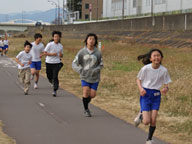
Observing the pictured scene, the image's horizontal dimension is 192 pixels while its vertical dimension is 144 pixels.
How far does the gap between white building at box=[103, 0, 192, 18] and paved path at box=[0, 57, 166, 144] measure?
44.7m

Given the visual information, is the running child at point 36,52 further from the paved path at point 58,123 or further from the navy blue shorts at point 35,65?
the paved path at point 58,123

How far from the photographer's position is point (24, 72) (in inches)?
508

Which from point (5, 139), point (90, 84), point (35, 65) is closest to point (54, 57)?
point (35, 65)

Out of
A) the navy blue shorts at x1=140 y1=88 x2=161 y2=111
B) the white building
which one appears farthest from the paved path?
the white building

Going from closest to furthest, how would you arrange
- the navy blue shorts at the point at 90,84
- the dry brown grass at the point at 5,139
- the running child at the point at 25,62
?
the dry brown grass at the point at 5,139
the navy blue shorts at the point at 90,84
the running child at the point at 25,62

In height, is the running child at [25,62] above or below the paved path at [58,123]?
above

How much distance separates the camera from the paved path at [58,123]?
24.2ft

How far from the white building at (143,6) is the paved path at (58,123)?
44.7m

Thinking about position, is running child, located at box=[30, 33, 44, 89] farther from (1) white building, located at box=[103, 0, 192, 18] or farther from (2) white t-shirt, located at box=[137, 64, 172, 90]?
(1) white building, located at box=[103, 0, 192, 18]

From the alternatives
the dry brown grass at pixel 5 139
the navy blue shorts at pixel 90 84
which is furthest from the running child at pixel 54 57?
the dry brown grass at pixel 5 139

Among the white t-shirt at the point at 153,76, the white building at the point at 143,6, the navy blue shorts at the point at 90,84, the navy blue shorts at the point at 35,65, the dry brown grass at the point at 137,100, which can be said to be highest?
the white building at the point at 143,6

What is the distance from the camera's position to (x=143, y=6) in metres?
71.8

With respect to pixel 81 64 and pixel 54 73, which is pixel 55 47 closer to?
pixel 54 73

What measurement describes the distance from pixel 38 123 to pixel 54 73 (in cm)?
413
